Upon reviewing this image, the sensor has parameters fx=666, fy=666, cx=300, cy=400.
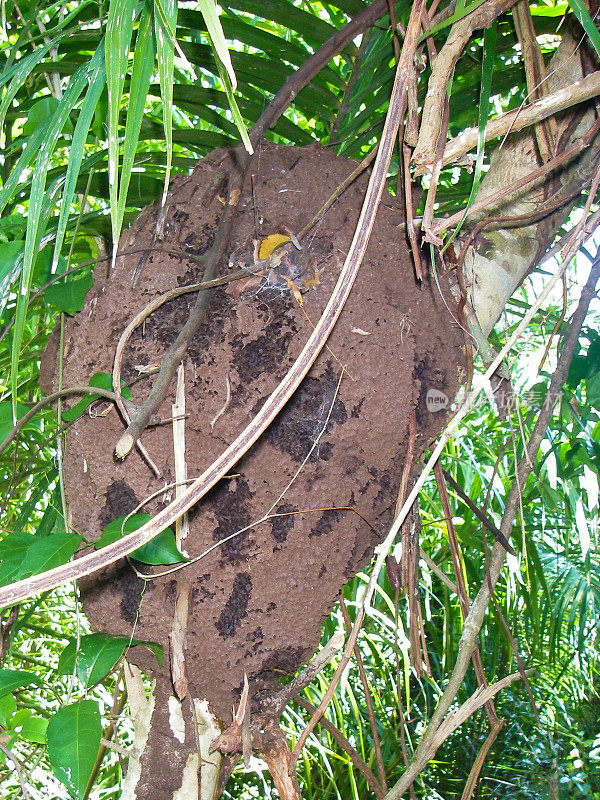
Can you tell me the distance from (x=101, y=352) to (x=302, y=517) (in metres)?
0.34

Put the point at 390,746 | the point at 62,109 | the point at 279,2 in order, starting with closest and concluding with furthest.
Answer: the point at 62,109
the point at 279,2
the point at 390,746

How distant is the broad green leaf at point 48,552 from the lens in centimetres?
65

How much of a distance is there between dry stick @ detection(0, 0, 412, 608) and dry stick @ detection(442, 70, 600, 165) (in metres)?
0.09

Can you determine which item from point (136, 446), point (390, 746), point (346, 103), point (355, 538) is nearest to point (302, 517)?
point (355, 538)

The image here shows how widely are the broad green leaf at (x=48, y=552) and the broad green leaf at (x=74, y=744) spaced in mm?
139

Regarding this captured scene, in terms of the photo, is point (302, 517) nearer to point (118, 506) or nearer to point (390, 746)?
point (118, 506)

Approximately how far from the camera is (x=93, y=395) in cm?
83

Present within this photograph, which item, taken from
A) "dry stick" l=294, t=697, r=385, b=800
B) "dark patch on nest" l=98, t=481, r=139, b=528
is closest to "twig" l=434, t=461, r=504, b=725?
"dry stick" l=294, t=697, r=385, b=800

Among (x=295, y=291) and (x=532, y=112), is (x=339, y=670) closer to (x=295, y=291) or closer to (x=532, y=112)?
(x=295, y=291)

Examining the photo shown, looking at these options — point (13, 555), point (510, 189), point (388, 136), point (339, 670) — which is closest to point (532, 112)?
point (510, 189)

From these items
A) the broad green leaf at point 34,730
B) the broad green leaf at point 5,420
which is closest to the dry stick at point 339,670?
the broad green leaf at point 34,730

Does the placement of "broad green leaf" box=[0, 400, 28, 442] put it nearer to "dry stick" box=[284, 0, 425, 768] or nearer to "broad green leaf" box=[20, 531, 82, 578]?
"broad green leaf" box=[20, 531, 82, 578]

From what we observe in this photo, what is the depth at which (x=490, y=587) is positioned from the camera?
2.87ft

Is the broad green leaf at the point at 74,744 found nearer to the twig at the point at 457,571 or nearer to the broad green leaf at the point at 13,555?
the broad green leaf at the point at 13,555
